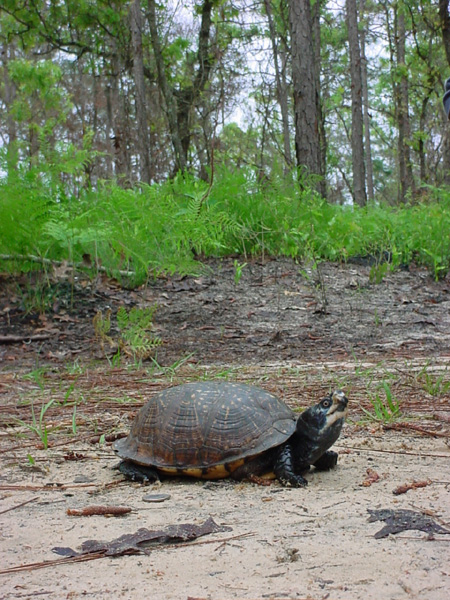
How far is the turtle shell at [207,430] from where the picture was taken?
275cm

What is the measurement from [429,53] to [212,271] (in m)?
18.5

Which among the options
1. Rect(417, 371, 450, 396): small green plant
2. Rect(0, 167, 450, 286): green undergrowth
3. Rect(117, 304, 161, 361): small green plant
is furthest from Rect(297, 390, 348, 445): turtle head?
Rect(0, 167, 450, 286): green undergrowth

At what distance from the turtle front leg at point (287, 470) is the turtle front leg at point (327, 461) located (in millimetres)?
84

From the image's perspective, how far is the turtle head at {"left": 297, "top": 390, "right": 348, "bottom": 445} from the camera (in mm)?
2695

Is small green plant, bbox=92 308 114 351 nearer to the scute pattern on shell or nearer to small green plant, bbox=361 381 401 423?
the scute pattern on shell

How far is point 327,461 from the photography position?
9.23 ft

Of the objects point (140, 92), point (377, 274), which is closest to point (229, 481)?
point (377, 274)

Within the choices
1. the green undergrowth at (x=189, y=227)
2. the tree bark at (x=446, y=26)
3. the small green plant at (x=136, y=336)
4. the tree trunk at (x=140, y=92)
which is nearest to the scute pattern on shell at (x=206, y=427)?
the small green plant at (x=136, y=336)

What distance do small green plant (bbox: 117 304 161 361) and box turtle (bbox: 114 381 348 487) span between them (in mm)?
2368

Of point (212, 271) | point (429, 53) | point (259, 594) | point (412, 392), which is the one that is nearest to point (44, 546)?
point (259, 594)

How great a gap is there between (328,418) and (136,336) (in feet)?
9.66

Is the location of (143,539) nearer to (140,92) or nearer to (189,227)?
(189,227)

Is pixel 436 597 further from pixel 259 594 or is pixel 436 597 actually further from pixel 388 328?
pixel 388 328

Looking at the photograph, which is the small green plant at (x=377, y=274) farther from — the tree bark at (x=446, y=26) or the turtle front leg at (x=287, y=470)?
the turtle front leg at (x=287, y=470)
